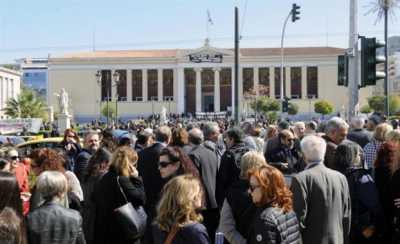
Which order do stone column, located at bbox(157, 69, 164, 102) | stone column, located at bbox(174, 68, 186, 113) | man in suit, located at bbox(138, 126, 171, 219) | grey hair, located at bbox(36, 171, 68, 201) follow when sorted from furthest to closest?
1. stone column, located at bbox(157, 69, 164, 102)
2. stone column, located at bbox(174, 68, 186, 113)
3. man in suit, located at bbox(138, 126, 171, 219)
4. grey hair, located at bbox(36, 171, 68, 201)

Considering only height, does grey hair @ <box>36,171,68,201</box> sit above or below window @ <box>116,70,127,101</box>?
below

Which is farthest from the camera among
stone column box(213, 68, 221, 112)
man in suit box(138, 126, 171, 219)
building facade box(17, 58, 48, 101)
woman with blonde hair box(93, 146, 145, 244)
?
building facade box(17, 58, 48, 101)

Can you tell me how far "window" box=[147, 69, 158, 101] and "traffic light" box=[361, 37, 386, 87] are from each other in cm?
7903

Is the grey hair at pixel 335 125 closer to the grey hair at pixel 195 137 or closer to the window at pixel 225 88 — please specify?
the grey hair at pixel 195 137

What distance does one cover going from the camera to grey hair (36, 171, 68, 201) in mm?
5156

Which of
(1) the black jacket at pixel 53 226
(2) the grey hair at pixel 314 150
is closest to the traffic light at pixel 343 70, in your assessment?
(2) the grey hair at pixel 314 150

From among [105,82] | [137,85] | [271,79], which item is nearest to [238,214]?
[271,79]

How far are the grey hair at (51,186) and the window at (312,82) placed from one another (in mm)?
84307

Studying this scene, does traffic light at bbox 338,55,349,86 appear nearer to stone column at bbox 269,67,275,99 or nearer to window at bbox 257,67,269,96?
window at bbox 257,67,269,96

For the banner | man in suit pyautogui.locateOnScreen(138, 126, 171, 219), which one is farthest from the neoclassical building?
man in suit pyautogui.locateOnScreen(138, 126, 171, 219)

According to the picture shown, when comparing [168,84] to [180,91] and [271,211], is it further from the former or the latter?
[271,211]

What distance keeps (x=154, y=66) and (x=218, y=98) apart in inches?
408

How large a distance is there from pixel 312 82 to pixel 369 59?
258 ft

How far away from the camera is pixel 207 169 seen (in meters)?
8.35
